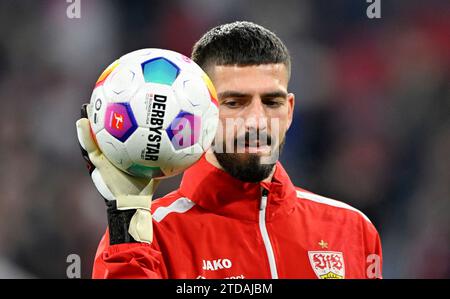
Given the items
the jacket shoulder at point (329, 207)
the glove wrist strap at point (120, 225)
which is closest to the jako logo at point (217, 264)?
the glove wrist strap at point (120, 225)

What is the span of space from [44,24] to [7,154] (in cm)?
95

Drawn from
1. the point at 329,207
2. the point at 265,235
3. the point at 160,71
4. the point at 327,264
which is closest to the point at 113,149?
the point at 160,71

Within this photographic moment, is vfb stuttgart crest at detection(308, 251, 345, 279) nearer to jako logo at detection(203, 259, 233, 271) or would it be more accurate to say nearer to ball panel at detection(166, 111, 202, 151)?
jako logo at detection(203, 259, 233, 271)

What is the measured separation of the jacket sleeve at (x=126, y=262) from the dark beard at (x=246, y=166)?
517 millimetres

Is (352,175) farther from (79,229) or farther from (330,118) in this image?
(79,229)

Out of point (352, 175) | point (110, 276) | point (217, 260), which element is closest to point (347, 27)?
point (352, 175)

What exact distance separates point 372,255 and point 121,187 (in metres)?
1.17

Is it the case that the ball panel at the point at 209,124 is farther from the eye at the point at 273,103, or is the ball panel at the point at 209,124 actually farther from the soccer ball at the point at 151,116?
the eye at the point at 273,103

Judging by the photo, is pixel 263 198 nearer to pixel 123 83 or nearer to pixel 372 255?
pixel 372 255

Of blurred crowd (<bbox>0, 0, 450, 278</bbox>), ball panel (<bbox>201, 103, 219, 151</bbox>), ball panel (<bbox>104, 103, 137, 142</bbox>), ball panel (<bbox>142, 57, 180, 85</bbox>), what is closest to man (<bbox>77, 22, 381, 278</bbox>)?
ball panel (<bbox>201, 103, 219, 151</bbox>)

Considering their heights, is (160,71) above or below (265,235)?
above

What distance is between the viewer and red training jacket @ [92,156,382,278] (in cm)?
283

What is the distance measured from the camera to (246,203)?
2953 mm

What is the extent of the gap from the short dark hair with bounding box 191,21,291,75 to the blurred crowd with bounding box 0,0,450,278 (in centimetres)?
198
